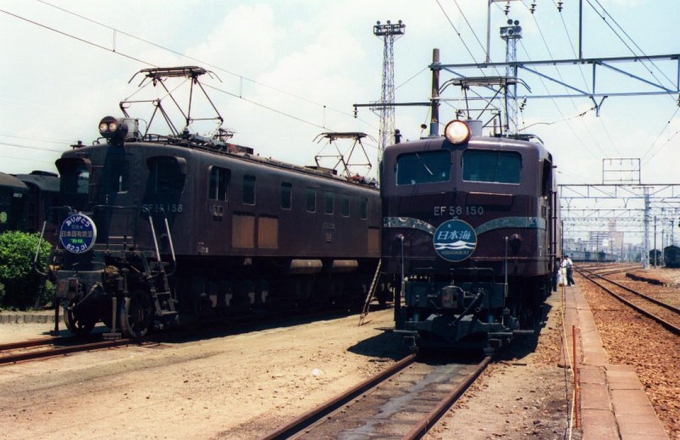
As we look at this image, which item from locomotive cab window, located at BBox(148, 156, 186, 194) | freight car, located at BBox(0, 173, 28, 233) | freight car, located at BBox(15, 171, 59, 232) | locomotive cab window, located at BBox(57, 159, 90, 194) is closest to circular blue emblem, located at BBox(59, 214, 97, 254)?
locomotive cab window, located at BBox(57, 159, 90, 194)

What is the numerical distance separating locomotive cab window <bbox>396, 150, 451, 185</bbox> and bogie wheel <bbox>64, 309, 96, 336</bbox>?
639 cm

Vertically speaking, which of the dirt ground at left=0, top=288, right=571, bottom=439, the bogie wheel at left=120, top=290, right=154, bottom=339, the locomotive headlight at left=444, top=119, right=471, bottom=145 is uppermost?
the locomotive headlight at left=444, top=119, right=471, bottom=145

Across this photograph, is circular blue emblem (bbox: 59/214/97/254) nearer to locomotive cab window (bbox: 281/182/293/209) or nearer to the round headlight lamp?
the round headlight lamp

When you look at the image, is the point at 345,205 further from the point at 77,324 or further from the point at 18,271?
the point at 77,324

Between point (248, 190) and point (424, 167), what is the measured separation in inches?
187

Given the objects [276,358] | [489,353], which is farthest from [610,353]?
[276,358]

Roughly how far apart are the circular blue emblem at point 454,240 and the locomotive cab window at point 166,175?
4978mm

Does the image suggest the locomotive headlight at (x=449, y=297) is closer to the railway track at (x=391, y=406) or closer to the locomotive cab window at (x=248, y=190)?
the railway track at (x=391, y=406)

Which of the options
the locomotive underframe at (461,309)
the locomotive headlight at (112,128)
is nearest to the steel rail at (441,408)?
the locomotive underframe at (461,309)

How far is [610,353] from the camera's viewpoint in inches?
525

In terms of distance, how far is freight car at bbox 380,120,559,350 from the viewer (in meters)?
11.6

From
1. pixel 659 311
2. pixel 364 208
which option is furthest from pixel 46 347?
pixel 659 311

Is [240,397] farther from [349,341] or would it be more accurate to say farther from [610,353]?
[610,353]

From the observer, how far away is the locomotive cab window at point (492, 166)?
12.1 metres
